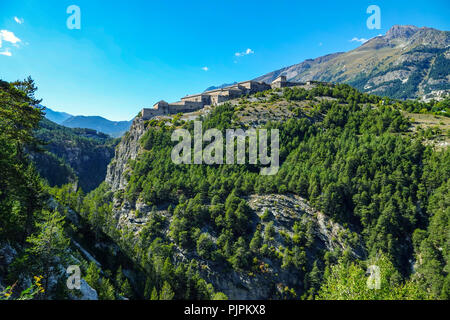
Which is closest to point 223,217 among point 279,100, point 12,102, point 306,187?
point 306,187

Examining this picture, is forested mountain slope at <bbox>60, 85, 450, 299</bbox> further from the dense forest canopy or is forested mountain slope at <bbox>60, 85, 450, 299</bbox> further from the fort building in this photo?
the fort building

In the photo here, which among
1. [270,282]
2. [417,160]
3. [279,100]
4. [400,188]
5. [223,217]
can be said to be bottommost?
[270,282]

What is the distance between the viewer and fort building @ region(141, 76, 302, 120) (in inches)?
5822

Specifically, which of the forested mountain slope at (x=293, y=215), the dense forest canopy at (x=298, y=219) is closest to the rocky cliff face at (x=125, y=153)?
the forested mountain slope at (x=293, y=215)

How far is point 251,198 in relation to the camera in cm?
8938

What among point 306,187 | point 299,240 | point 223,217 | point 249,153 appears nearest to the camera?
point 299,240

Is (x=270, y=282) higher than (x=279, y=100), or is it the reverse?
(x=279, y=100)

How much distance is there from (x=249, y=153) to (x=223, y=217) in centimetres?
3593

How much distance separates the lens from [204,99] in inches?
6304

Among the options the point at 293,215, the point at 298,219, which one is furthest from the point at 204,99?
the point at 298,219

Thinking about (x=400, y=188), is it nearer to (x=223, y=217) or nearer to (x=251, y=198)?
(x=251, y=198)

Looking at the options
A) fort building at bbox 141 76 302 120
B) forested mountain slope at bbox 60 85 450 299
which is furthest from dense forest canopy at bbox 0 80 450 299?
fort building at bbox 141 76 302 120
